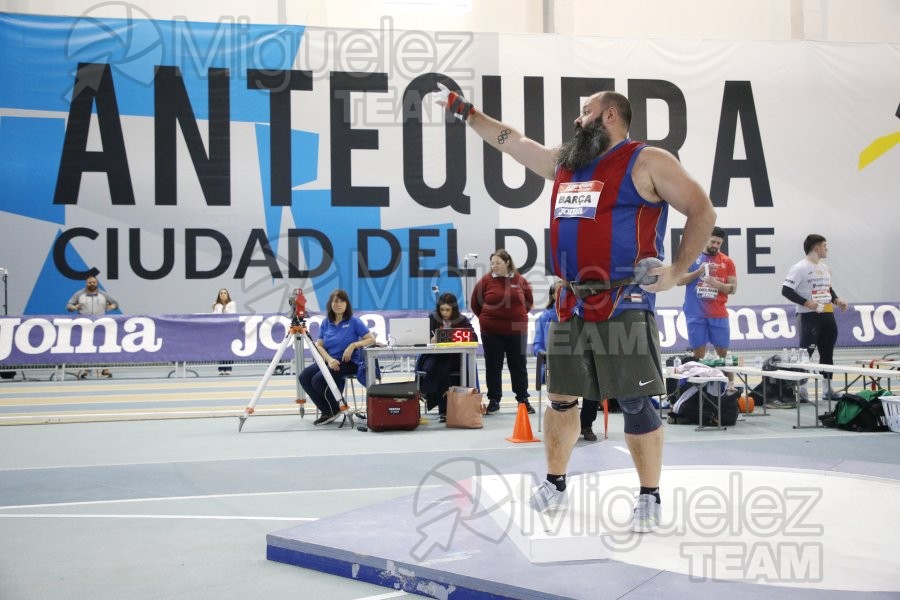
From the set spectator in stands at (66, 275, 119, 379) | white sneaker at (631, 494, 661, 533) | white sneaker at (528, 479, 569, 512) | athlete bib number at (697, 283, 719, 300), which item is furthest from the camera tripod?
spectator in stands at (66, 275, 119, 379)

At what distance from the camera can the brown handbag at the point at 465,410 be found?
24.0 ft

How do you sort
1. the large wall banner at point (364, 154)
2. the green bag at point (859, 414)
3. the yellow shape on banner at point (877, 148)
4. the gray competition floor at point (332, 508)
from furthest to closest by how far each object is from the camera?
1. the yellow shape on banner at point (877, 148)
2. the large wall banner at point (364, 154)
3. the green bag at point (859, 414)
4. the gray competition floor at point (332, 508)

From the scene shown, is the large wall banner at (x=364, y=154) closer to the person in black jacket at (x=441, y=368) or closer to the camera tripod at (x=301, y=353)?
the person in black jacket at (x=441, y=368)

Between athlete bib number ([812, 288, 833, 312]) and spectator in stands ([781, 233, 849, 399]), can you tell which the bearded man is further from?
athlete bib number ([812, 288, 833, 312])

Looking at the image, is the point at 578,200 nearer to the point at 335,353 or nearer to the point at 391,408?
the point at 391,408

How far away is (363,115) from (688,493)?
1187cm

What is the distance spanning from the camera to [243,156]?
14.1 metres

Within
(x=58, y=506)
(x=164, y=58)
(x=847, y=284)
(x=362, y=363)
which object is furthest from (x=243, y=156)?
(x=847, y=284)

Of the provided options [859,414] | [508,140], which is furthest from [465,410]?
[508,140]

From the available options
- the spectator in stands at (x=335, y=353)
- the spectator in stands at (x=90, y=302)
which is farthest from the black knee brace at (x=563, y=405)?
the spectator in stands at (x=90, y=302)

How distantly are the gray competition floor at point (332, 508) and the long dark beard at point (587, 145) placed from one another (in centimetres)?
151

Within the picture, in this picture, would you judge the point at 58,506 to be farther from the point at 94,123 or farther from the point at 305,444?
the point at 94,123

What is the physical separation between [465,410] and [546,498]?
4.00m

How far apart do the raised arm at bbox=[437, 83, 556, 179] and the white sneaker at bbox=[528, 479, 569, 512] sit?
1.34 m
